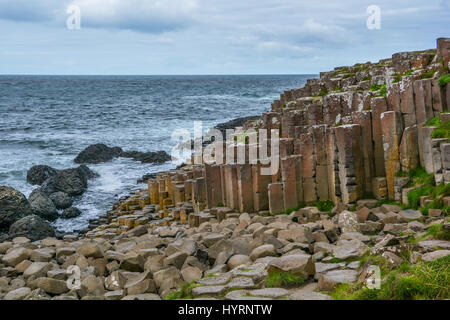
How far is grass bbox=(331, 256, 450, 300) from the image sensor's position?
17.0 feet

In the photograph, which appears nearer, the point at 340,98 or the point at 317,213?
the point at 317,213

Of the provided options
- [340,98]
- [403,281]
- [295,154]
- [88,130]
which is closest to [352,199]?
[295,154]

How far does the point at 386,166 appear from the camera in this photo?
35.2 ft

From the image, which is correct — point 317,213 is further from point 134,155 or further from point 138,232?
point 134,155

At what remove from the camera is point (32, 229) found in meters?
14.6

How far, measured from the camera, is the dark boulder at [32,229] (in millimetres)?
14312

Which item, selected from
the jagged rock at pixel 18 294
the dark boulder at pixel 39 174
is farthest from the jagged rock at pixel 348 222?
the dark boulder at pixel 39 174

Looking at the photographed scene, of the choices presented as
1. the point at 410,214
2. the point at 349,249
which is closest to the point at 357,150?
the point at 410,214

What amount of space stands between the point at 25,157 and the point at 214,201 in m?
19.4

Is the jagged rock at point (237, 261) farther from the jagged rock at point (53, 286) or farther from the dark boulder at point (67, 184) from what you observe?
the dark boulder at point (67, 184)

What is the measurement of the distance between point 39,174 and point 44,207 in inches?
242

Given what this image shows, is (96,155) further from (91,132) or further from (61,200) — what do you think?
(91,132)

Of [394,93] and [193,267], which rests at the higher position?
[394,93]
